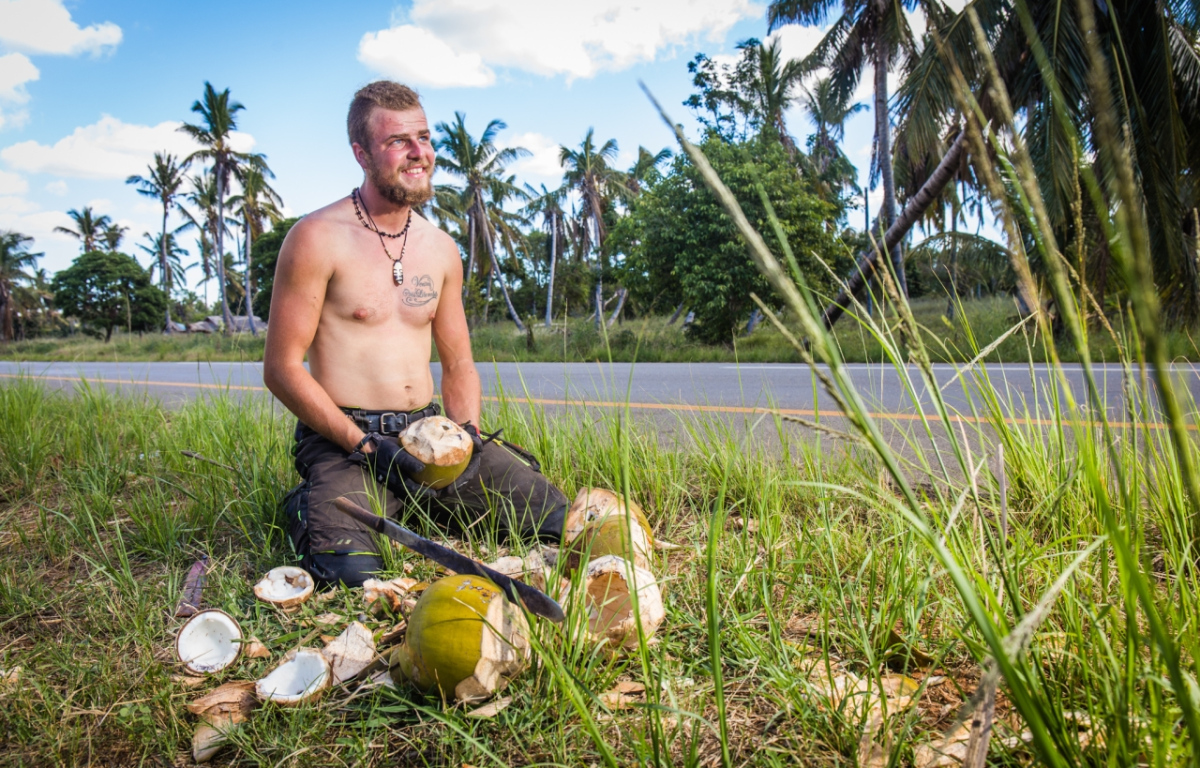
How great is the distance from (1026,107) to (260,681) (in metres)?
13.0

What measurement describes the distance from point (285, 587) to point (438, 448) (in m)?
0.57

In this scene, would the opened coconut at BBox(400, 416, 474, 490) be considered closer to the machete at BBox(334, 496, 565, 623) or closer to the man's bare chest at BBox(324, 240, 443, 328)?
the machete at BBox(334, 496, 565, 623)

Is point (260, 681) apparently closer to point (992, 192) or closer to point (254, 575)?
point (254, 575)

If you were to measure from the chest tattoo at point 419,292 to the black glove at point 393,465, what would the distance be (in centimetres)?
57

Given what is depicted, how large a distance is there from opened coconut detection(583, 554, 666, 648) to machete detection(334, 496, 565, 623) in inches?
4.3

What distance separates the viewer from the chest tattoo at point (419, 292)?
2697mm

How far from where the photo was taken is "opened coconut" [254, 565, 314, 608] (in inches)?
73.0

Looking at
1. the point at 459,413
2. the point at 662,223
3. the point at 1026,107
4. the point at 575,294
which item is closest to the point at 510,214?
the point at 575,294

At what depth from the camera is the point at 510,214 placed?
122 ft

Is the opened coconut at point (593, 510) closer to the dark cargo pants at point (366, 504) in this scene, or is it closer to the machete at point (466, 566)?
the dark cargo pants at point (366, 504)

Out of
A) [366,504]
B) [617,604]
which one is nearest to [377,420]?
[366,504]

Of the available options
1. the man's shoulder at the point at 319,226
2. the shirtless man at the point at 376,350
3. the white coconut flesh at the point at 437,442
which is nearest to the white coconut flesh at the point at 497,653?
the shirtless man at the point at 376,350

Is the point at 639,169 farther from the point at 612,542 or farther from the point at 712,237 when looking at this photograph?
the point at 612,542

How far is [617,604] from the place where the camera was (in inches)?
59.1
